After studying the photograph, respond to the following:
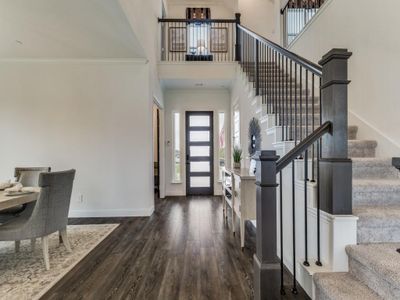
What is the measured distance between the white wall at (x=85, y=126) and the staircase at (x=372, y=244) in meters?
3.38

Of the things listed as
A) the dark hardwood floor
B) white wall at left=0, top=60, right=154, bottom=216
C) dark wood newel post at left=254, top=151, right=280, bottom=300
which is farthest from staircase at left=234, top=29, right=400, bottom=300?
white wall at left=0, top=60, right=154, bottom=216

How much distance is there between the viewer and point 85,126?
4.44 meters

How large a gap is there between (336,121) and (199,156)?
5148 millimetres

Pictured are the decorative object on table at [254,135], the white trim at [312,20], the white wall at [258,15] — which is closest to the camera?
the decorative object on table at [254,135]

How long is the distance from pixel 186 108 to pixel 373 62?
14.6ft

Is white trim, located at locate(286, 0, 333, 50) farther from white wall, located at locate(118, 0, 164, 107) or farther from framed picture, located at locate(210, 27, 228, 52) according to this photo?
white wall, located at locate(118, 0, 164, 107)

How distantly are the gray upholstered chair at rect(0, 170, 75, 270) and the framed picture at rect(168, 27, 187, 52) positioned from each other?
17.8 feet

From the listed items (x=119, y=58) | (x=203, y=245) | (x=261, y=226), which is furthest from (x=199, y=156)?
(x=261, y=226)

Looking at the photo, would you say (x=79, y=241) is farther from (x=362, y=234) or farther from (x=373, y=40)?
(x=373, y=40)

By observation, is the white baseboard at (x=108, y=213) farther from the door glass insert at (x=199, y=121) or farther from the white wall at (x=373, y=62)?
the white wall at (x=373, y=62)

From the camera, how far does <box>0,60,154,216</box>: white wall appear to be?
4383 millimetres

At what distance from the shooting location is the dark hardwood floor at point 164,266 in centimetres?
203

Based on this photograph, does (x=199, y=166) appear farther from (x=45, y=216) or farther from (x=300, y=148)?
(x=300, y=148)

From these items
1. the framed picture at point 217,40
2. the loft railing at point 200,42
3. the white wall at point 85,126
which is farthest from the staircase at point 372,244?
the framed picture at point 217,40
